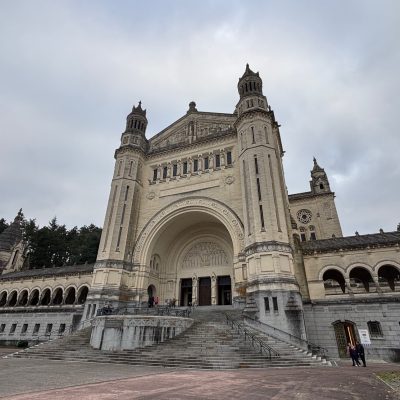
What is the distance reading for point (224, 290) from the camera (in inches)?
1134

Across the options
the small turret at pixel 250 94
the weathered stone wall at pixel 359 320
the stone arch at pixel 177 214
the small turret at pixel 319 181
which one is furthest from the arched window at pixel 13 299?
the small turret at pixel 319 181

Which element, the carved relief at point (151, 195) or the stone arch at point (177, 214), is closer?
the stone arch at point (177, 214)

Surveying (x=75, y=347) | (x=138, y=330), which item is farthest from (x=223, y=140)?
(x=75, y=347)

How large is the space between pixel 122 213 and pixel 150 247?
15.8ft

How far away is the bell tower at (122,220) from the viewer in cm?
2584

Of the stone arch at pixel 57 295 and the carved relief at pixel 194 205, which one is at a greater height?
the carved relief at pixel 194 205

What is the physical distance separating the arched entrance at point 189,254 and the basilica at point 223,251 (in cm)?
12

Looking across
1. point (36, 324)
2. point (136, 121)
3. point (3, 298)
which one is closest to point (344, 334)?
point (36, 324)

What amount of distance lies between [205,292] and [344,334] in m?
13.5

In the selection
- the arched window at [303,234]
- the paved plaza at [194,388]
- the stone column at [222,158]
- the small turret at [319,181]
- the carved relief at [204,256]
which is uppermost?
the small turret at [319,181]

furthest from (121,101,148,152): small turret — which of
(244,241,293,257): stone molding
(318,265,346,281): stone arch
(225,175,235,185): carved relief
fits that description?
(318,265,346,281): stone arch

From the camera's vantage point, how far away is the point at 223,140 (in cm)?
3102

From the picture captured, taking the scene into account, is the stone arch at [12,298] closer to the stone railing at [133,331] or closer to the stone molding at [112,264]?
the stone molding at [112,264]

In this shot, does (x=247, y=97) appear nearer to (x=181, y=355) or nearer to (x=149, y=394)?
(x=181, y=355)
